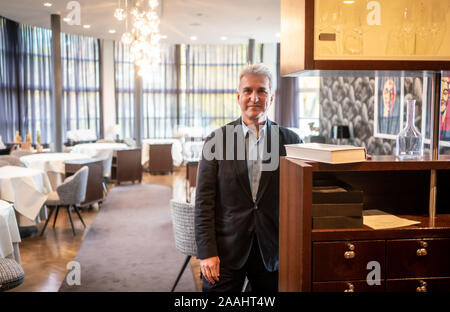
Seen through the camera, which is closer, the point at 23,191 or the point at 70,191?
the point at 23,191

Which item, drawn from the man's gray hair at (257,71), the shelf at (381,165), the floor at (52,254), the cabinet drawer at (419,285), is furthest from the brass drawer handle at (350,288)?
the floor at (52,254)

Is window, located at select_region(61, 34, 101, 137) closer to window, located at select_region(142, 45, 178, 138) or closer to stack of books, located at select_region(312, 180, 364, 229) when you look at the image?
window, located at select_region(142, 45, 178, 138)

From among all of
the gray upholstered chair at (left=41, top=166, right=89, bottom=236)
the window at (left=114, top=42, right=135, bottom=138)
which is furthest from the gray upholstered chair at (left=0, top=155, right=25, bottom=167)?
the window at (left=114, top=42, right=135, bottom=138)

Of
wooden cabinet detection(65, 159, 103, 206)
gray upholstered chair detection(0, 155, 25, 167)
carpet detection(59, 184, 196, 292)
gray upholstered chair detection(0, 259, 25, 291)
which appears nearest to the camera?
gray upholstered chair detection(0, 259, 25, 291)

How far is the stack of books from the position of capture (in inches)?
61.2

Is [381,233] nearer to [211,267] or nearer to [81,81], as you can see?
[211,267]

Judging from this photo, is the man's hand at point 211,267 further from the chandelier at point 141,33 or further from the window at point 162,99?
the window at point 162,99

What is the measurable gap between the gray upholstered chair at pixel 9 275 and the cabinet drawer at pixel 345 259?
7.49ft

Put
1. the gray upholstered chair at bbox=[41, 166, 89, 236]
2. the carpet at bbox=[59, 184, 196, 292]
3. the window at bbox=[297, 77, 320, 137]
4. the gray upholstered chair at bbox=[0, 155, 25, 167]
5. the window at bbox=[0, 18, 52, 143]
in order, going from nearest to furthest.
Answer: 1. the carpet at bbox=[59, 184, 196, 292]
2. the gray upholstered chair at bbox=[41, 166, 89, 236]
3. the gray upholstered chair at bbox=[0, 155, 25, 167]
4. the window at bbox=[0, 18, 52, 143]
5. the window at bbox=[297, 77, 320, 137]

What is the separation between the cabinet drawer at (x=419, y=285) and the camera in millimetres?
1554

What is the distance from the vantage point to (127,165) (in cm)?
999

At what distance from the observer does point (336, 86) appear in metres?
10.6

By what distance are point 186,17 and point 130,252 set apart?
22.1 feet

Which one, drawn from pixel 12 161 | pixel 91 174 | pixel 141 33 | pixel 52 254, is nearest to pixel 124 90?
pixel 141 33
